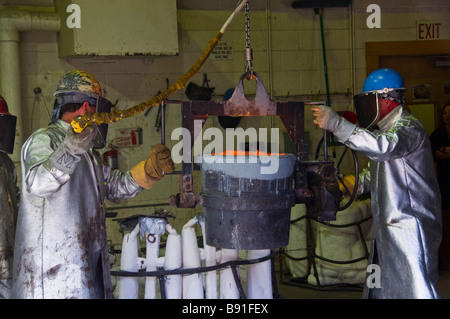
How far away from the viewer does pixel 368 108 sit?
4.43m

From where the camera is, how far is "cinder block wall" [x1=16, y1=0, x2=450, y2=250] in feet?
21.9

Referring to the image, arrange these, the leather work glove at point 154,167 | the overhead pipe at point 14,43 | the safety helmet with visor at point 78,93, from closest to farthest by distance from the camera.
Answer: the safety helmet with visor at point 78,93 → the leather work glove at point 154,167 → the overhead pipe at point 14,43

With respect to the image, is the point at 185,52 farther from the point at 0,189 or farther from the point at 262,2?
the point at 0,189

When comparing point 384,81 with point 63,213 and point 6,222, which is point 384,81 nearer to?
point 63,213

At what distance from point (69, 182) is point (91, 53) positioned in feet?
9.12

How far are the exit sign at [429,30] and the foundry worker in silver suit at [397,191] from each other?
145 inches

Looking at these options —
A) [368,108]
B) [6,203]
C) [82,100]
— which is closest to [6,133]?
[6,203]

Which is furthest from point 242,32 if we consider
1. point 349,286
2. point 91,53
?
point 349,286

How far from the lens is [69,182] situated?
3.67 metres

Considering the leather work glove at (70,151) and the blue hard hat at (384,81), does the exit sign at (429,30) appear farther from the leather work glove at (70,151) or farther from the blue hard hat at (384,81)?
the leather work glove at (70,151)

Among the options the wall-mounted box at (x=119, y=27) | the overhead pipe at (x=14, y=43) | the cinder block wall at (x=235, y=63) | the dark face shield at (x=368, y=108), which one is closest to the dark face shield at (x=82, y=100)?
the dark face shield at (x=368, y=108)

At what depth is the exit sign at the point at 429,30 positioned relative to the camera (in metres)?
7.76

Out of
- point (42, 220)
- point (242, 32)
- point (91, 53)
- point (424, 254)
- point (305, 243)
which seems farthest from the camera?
point (242, 32)

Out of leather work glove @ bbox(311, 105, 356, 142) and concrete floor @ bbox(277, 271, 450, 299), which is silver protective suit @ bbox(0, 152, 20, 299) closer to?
leather work glove @ bbox(311, 105, 356, 142)
